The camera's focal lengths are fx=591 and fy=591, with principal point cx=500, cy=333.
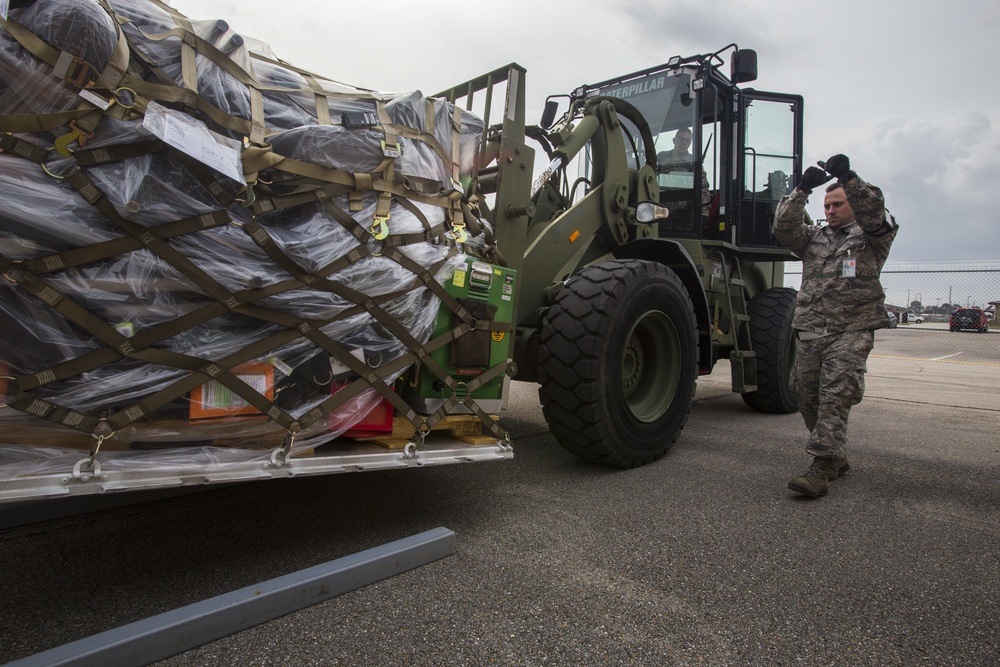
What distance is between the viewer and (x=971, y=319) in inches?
912

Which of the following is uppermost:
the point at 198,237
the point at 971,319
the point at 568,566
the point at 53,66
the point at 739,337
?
the point at 971,319

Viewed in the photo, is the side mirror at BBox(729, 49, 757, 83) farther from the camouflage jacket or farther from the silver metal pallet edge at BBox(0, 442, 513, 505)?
the silver metal pallet edge at BBox(0, 442, 513, 505)

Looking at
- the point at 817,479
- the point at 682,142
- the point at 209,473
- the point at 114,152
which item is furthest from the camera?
the point at 682,142

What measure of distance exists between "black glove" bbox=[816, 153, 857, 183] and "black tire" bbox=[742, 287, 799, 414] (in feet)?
8.81

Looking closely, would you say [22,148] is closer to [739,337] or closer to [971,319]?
[739,337]

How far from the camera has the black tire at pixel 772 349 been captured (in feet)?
18.2

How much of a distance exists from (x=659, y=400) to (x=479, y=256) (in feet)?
5.65

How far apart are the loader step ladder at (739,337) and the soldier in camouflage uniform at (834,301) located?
1.48 m

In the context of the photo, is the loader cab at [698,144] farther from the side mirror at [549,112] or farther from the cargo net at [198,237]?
the cargo net at [198,237]

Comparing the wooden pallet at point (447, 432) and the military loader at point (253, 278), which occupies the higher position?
the military loader at point (253, 278)

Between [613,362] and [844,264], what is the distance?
4.84 ft

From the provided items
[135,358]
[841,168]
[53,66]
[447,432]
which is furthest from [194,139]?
[841,168]

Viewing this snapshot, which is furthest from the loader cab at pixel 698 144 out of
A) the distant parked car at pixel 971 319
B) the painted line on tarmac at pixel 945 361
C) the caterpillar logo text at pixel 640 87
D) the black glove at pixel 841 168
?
the distant parked car at pixel 971 319

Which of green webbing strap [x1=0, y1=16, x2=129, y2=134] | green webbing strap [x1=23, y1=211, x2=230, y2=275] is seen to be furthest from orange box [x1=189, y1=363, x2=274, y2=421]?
green webbing strap [x1=0, y1=16, x2=129, y2=134]
